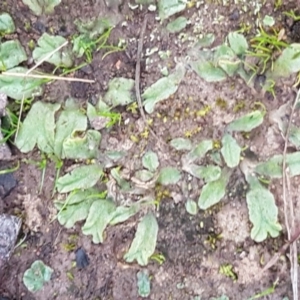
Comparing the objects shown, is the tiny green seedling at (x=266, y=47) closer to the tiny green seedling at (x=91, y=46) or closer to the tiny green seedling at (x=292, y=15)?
the tiny green seedling at (x=292, y=15)

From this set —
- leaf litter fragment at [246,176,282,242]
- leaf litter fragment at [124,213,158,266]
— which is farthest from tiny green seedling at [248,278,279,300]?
leaf litter fragment at [124,213,158,266]

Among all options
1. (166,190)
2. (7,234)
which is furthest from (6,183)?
(166,190)

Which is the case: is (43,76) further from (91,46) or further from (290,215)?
(290,215)

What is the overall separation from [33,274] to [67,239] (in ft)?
0.58

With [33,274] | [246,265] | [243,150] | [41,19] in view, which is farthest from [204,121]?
[33,274]

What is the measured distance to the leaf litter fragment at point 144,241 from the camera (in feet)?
6.72

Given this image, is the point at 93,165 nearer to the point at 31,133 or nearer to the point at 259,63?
the point at 31,133

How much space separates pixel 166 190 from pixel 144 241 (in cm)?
20

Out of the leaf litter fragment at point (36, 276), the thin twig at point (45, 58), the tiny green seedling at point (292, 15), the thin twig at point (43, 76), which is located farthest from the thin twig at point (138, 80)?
the leaf litter fragment at point (36, 276)

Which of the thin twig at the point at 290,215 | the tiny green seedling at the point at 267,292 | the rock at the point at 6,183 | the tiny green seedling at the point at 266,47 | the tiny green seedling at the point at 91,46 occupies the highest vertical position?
the tiny green seedling at the point at 91,46

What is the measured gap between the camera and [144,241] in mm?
2053

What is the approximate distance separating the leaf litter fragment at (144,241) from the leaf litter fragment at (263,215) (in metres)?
0.35

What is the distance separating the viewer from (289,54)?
6.54ft

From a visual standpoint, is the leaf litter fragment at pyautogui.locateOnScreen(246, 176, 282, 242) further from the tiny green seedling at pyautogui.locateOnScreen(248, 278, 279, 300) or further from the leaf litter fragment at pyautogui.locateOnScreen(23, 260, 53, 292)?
the leaf litter fragment at pyautogui.locateOnScreen(23, 260, 53, 292)
